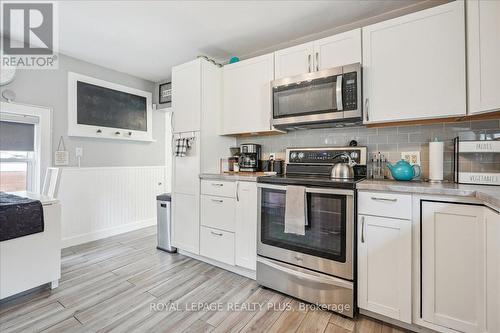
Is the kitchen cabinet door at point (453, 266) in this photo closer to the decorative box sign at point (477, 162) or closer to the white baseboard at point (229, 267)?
the decorative box sign at point (477, 162)

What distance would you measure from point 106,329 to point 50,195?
60.8 inches

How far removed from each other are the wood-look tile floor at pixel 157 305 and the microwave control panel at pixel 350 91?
1.64 metres

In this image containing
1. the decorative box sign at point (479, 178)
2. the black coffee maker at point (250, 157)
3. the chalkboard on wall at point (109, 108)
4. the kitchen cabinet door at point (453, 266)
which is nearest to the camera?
the kitchen cabinet door at point (453, 266)

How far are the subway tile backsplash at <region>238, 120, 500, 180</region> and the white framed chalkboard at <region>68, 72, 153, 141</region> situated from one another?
2569 millimetres

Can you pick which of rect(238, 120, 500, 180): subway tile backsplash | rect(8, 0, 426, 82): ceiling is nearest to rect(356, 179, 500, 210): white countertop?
rect(238, 120, 500, 180): subway tile backsplash

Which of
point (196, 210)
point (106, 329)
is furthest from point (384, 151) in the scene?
point (106, 329)

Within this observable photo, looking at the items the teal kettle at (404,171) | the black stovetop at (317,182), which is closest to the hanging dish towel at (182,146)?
the black stovetop at (317,182)

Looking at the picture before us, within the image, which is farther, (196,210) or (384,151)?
(196,210)

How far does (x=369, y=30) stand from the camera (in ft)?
6.35

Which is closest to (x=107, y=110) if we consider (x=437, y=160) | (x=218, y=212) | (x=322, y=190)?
(x=218, y=212)

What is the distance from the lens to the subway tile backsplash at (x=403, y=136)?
1832 millimetres

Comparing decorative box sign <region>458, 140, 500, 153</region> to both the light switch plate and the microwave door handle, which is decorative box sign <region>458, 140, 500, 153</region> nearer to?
the light switch plate

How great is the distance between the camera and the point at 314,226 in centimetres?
184

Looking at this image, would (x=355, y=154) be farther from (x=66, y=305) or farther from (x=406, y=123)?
(x=66, y=305)
